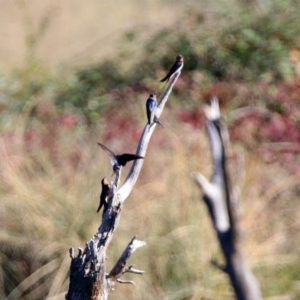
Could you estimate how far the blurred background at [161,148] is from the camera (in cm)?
366

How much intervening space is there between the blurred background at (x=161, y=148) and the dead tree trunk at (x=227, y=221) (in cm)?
158

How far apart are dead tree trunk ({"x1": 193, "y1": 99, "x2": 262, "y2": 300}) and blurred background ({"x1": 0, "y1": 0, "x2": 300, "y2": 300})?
1.58 meters

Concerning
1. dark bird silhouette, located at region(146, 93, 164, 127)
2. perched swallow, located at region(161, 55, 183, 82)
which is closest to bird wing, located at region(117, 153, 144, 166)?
dark bird silhouette, located at region(146, 93, 164, 127)

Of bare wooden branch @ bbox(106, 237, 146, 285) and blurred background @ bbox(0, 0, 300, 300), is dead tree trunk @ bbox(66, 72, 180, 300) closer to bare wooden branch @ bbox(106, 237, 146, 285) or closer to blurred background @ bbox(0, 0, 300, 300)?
bare wooden branch @ bbox(106, 237, 146, 285)

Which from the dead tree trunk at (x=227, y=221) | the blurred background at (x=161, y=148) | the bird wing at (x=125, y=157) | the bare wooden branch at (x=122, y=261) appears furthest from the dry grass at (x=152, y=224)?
the bird wing at (x=125, y=157)

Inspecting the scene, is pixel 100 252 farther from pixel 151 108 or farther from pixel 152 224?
pixel 152 224

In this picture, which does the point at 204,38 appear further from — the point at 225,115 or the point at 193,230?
the point at 193,230

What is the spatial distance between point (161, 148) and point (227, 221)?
2605 mm

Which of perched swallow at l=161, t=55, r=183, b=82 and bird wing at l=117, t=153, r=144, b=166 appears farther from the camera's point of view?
perched swallow at l=161, t=55, r=183, b=82

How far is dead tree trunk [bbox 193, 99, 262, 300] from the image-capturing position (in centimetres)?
177

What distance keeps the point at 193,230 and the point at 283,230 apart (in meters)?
0.45

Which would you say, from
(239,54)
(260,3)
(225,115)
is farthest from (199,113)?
(260,3)

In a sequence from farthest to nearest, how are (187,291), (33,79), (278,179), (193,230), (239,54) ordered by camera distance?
(33,79) < (239,54) < (278,179) < (193,230) < (187,291)

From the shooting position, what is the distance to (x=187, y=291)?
11.5 ft
